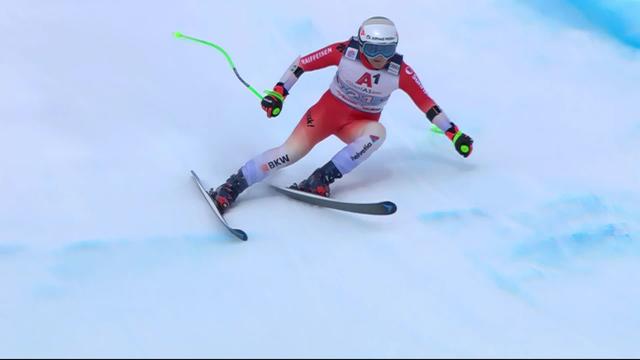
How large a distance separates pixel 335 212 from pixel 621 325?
113 centimetres

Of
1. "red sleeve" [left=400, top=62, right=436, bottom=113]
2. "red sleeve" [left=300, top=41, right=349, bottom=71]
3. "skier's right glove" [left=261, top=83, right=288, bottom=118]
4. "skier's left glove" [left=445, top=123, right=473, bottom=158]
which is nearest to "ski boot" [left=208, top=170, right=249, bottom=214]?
"skier's right glove" [left=261, top=83, right=288, bottom=118]

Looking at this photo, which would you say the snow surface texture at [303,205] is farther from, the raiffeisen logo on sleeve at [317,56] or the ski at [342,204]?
the raiffeisen logo on sleeve at [317,56]

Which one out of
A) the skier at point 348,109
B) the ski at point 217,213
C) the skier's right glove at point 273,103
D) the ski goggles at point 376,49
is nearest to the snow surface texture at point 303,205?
the ski at point 217,213

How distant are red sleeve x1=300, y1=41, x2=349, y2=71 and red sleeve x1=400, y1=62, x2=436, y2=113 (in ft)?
0.85

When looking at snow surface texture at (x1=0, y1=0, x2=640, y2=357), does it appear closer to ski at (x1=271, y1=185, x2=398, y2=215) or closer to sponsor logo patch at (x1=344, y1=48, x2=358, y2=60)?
ski at (x1=271, y1=185, x2=398, y2=215)

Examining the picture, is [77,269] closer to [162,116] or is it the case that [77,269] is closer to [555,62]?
[162,116]

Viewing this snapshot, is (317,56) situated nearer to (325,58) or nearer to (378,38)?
(325,58)

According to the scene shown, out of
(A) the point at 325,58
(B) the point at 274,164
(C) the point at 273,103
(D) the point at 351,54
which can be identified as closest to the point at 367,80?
(D) the point at 351,54

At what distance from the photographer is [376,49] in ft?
10.8

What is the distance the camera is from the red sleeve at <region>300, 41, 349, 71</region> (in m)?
3.47

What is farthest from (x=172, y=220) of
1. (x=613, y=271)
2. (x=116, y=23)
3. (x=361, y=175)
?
(x=116, y=23)

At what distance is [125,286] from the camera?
2.84 metres

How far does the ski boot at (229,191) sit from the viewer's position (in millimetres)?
3371

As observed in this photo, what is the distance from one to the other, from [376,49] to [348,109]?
31 centimetres
